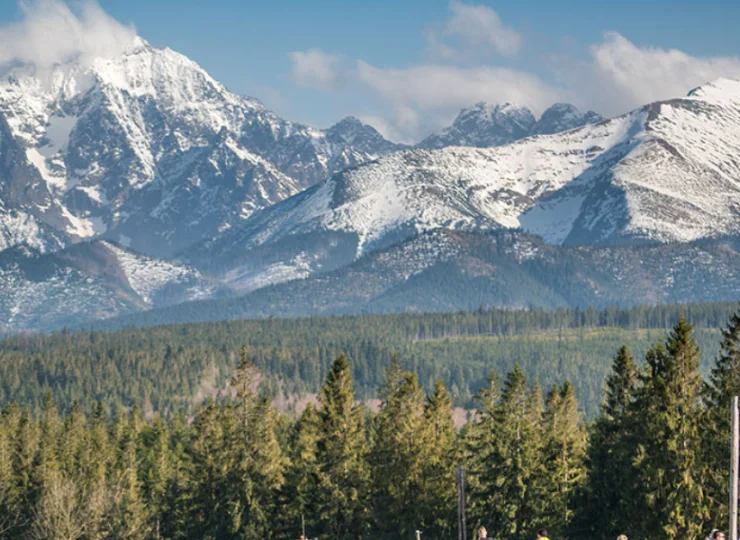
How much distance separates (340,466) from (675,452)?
35.5 metres

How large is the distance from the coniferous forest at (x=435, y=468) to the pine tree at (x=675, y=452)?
0.10 m

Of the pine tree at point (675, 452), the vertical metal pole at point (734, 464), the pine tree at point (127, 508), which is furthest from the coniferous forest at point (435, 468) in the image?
the vertical metal pole at point (734, 464)

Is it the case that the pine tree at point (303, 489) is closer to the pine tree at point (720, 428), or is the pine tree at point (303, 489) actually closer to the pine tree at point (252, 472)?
the pine tree at point (252, 472)

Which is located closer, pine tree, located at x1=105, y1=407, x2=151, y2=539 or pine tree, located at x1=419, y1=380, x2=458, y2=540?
pine tree, located at x1=419, y1=380, x2=458, y2=540

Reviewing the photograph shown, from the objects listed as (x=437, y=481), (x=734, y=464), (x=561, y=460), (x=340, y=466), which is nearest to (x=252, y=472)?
(x=340, y=466)

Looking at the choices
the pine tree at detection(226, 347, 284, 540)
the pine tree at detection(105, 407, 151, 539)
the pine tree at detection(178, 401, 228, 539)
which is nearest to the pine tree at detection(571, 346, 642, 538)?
the pine tree at detection(226, 347, 284, 540)

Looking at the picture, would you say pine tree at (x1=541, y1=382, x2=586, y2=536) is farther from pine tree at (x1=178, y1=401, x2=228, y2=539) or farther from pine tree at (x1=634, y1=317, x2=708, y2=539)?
pine tree at (x1=178, y1=401, x2=228, y2=539)

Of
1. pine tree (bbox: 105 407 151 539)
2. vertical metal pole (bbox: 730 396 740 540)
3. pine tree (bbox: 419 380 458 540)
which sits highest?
vertical metal pole (bbox: 730 396 740 540)

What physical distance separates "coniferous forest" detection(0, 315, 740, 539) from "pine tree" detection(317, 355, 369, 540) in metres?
0.12

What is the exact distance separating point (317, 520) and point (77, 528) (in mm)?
27424

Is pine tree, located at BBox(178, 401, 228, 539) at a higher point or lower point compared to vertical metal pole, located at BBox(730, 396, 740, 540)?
lower

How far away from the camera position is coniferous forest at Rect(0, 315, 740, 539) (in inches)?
3713

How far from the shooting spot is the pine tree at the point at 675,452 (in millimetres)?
91938

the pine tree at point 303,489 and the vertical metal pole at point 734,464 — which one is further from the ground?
the vertical metal pole at point 734,464
